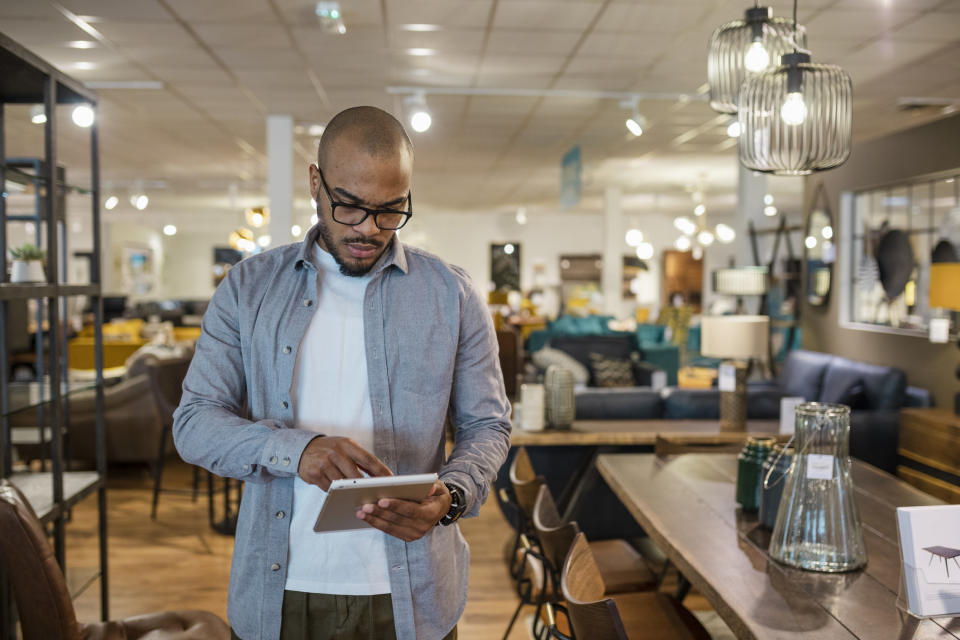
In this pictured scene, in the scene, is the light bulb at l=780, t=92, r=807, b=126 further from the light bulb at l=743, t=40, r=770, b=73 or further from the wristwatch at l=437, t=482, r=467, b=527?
the wristwatch at l=437, t=482, r=467, b=527

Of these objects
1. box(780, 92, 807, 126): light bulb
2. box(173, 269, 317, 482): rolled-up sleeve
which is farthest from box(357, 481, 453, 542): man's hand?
box(780, 92, 807, 126): light bulb

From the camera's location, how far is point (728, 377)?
172 inches

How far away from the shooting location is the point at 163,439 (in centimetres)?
548

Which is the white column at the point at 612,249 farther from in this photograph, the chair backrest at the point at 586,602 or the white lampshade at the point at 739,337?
the chair backrest at the point at 586,602

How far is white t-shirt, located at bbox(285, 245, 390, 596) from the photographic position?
1378 mm

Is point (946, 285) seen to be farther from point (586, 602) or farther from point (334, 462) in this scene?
point (334, 462)

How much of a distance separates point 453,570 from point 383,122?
2.67 feet

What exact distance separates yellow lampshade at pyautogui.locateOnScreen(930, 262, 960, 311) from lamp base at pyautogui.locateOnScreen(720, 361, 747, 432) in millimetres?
1427

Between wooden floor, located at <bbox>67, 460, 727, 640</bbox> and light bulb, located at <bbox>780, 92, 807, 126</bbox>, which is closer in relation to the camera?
light bulb, located at <bbox>780, 92, 807, 126</bbox>

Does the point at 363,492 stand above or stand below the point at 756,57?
below

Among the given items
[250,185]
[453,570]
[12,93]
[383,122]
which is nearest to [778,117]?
[383,122]

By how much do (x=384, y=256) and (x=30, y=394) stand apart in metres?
2.30

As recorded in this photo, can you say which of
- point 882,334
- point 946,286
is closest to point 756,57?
point 946,286

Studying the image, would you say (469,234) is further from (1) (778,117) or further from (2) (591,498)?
(1) (778,117)
